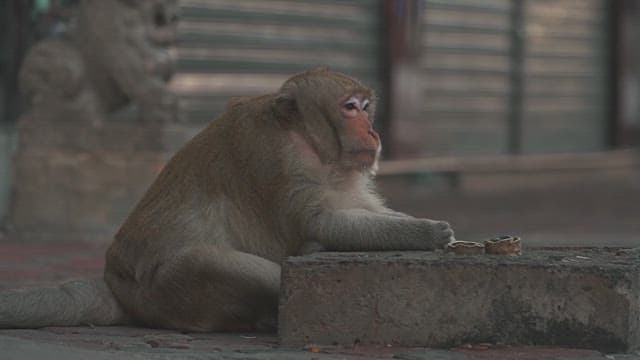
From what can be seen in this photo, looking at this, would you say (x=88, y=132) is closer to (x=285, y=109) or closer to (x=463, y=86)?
(x=285, y=109)

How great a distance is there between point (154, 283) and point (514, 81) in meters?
10.9

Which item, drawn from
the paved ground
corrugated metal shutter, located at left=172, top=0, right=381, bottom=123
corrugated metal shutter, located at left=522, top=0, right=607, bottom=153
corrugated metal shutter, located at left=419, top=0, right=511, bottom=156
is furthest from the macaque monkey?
corrugated metal shutter, located at left=522, top=0, right=607, bottom=153

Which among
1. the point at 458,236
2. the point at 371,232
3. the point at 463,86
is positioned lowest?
the point at 458,236

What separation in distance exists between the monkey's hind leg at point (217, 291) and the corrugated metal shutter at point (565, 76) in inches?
425

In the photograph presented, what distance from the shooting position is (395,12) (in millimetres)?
13445

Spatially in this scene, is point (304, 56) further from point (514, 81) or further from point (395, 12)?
point (514, 81)

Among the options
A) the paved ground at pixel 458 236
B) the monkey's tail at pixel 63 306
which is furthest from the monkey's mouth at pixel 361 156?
the monkey's tail at pixel 63 306

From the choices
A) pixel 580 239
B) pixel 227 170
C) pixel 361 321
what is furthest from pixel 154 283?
pixel 580 239

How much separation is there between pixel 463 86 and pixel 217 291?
10178 mm

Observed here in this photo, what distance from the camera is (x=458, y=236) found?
31.0 ft

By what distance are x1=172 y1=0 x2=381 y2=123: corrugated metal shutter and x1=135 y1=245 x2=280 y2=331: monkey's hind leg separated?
6315mm

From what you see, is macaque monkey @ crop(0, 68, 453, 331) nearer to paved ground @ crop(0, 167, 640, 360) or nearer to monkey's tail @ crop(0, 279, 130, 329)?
monkey's tail @ crop(0, 279, 130, 329)

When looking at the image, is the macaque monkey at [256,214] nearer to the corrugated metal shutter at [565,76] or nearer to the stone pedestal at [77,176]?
the stone pedestal at [77,176]

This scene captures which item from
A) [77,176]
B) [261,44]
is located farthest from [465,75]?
[77,176]
